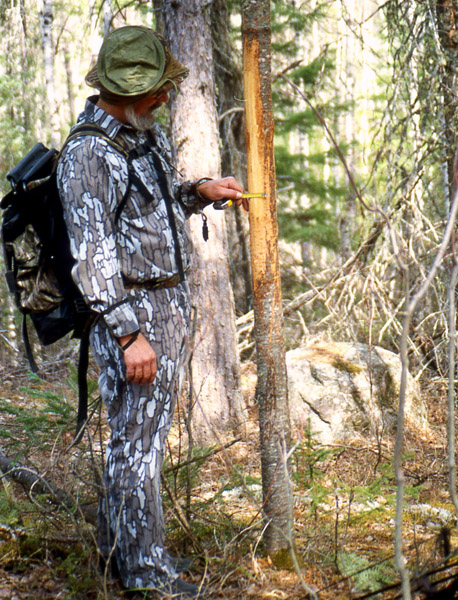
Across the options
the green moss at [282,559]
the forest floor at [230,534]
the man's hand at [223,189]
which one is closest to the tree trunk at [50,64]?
the forest floor at [230,534]

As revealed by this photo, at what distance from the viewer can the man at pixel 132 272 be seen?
2576 mm

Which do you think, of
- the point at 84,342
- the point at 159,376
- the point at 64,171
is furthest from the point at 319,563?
the point at 64,171

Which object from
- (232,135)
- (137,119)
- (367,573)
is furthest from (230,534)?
(232,135)

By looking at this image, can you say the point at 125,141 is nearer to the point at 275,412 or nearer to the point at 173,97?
the point at 275,412

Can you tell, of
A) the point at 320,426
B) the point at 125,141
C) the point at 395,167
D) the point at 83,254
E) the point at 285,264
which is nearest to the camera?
the point at 83,254

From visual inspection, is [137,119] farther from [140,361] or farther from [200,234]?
[200,234]

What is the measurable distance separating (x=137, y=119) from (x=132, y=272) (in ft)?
2.28

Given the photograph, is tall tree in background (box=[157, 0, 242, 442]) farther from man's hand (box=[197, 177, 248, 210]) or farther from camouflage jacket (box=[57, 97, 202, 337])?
camouflage jacket (box=[57, 97, 202, 337])

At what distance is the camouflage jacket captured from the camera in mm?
2559

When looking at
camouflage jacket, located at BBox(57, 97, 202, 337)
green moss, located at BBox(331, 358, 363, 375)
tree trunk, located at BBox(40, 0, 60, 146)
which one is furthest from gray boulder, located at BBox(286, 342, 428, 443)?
tree trunk, located at BBox(40, 0, 60, 146)

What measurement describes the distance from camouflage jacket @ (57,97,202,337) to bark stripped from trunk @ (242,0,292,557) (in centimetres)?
47

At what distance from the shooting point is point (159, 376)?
282 centimetres

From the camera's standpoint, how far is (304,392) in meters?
5.60

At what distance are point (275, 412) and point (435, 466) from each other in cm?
213
